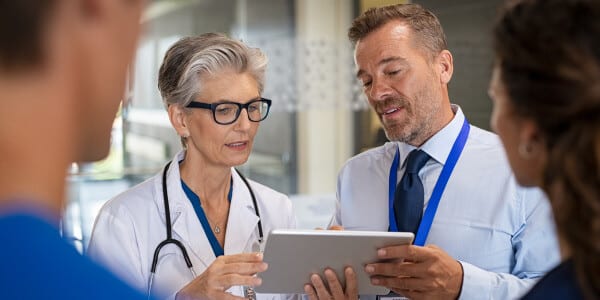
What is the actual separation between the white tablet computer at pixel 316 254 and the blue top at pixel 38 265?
1.07m

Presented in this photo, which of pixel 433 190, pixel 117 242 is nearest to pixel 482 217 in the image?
pixel 433 190

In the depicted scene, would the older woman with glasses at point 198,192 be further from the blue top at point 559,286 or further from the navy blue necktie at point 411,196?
the blue top at point 559,286

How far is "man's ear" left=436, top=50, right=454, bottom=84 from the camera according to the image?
2160 millimetres

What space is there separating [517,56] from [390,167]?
1323 millimetres

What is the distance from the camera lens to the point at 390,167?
215cm

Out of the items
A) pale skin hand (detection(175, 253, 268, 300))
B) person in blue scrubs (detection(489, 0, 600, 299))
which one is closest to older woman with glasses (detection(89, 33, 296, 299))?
pale skin hand (detection(175, 253, 268, 300))

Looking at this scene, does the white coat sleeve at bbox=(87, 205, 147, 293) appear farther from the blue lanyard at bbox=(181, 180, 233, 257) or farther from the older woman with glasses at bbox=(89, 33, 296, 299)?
the blue lanyard at bbox=(181, 180, 233, 257)

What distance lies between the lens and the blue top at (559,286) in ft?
2.99

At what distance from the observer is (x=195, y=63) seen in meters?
1.96

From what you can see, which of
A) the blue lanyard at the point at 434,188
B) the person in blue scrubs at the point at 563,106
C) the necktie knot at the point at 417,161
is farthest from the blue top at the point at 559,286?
the necktie knot at the point at 417,161

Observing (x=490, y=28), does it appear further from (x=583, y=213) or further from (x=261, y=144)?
(x=261, y=144)

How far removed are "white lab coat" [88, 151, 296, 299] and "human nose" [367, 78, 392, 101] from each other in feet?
1.88

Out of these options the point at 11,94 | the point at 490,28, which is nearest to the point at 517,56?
the point at 490,28

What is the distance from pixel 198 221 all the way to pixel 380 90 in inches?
29.3
